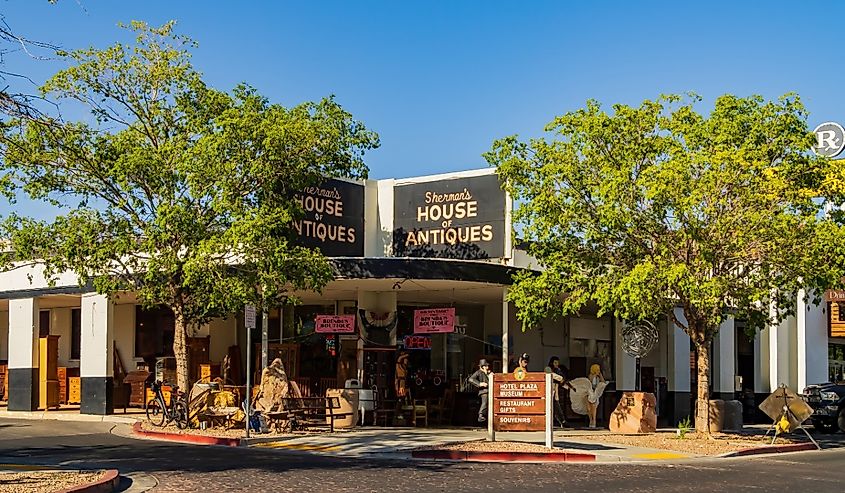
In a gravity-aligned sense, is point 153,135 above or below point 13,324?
above

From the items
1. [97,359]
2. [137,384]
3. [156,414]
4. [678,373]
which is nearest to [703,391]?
[678,373]

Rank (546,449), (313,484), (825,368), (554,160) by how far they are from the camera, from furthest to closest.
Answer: (825,368) → (554,160) → (546,449) → (313,484)

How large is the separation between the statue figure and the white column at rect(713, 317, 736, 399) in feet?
24.7

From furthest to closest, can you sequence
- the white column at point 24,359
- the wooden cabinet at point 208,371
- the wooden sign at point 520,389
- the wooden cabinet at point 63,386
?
the wooden cabinet at point 63,386, the wooden cabinet at point 208,371, the white column at point 24,359, the wooden sign at point 520,389

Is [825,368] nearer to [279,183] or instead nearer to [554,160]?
[554,160]

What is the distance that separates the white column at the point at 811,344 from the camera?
3634 centimetres

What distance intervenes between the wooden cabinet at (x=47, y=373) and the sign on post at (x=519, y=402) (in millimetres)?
14538

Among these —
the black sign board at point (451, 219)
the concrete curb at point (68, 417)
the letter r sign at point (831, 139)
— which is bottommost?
the concrete curb at point (68, 417)

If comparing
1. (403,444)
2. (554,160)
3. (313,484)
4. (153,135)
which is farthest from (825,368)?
(313,484)

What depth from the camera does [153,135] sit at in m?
22.1

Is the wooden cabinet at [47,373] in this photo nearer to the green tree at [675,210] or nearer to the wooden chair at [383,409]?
the wooden chair at [383,409]

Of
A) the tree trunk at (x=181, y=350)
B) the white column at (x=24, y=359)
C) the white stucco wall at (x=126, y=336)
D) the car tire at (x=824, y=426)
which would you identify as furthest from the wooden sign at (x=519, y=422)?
the white stucco wall at (x=126, y=336)

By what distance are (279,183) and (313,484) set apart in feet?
32.7

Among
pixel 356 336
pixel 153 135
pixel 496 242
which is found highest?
pixel 153 135
